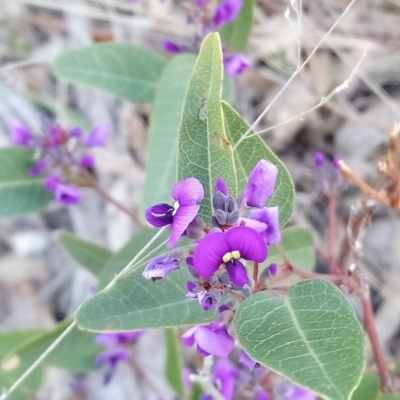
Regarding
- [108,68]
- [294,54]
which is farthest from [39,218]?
[294,54]

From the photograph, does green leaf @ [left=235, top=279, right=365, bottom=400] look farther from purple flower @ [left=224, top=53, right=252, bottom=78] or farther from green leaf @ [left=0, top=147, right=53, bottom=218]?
green leaf @ [left=0, top=147, right=53, bottom=218]

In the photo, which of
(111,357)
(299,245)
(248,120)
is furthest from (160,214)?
(248,120)

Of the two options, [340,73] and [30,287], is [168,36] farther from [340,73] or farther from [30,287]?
[30,287]

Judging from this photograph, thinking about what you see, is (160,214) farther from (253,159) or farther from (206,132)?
(253,159)

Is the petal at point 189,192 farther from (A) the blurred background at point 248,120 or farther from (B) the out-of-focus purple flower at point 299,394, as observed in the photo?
(A) the blurred background at point 248,120

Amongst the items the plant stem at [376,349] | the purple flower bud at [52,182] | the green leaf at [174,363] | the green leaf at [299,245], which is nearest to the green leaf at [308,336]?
the plant stem at [376,349]
